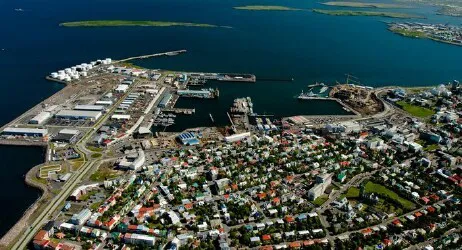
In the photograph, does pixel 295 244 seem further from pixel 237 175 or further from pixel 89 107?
pixel 89 107

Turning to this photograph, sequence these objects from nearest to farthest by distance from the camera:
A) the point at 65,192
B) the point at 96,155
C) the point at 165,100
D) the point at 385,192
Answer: the point at 65,192
the point at 385,192
the point at 96,155
the point at 165,100

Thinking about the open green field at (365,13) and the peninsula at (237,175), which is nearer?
the peninsula at (237,175)

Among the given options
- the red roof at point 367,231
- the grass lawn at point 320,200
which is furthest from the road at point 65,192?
the red roof at point 367,231

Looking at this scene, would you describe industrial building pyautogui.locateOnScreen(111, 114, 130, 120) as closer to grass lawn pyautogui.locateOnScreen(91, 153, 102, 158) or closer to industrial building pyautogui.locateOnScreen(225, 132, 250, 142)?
grass lawn pyautogui.locateOnScreen(91, 153, 102, 158)

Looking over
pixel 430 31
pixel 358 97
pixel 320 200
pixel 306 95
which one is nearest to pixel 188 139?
pixel 320 200

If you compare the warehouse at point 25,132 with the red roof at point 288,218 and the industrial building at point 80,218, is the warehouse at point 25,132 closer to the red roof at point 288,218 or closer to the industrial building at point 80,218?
the industrial building at point 80,218

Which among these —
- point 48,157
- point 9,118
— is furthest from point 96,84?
point 48,157
